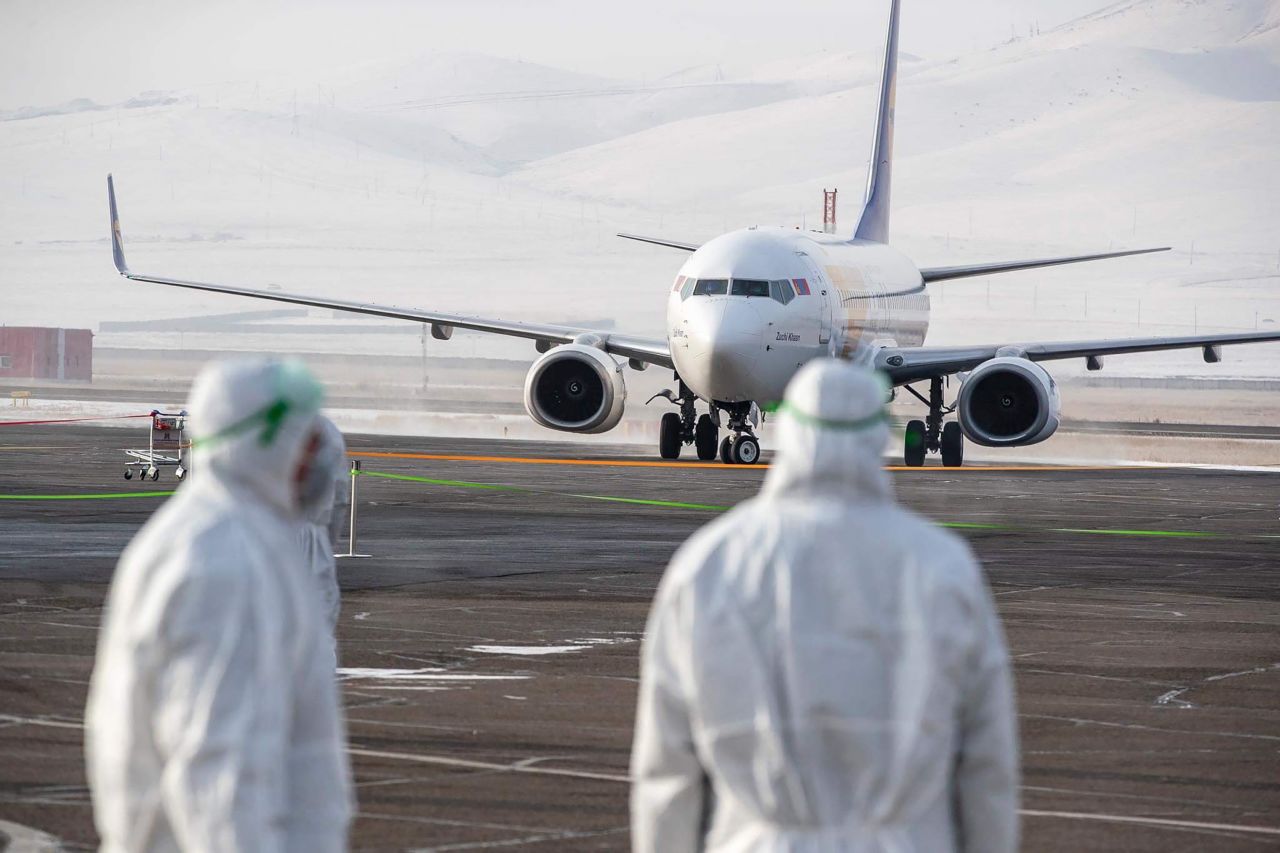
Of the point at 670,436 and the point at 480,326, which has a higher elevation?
the point at 480,326

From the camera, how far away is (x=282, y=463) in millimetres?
4320

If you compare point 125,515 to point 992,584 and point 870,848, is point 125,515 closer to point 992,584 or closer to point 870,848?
point 992,584

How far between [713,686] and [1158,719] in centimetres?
680

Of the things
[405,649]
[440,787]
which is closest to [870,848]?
[440,787]

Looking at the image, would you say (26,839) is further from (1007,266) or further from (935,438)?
(1007,266)

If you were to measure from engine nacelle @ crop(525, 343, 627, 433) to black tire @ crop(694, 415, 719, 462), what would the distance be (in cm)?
166

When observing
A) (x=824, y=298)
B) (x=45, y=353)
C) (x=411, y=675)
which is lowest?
(x=411, y=675)

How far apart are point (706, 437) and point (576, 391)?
2443 mm

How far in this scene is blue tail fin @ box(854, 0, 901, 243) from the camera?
41.0 meters

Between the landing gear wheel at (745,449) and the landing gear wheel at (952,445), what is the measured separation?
3.08 m

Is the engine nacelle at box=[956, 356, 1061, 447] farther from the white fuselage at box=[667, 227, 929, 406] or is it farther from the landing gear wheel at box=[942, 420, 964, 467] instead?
the white fuselage at box=[667, 227, 929, 406]

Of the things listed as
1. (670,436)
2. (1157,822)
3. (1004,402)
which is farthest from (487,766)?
(670,436)

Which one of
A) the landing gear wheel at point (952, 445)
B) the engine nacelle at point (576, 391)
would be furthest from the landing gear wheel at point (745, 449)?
the landing gear wheel at point (952, 445)

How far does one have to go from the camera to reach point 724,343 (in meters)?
30.5
